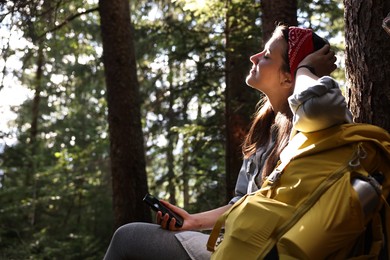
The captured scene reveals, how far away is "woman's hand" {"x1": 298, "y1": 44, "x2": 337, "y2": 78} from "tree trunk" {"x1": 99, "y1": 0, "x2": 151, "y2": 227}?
16.3 feet

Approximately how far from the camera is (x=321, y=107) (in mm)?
2025

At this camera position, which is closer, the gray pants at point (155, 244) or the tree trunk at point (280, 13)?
the gray pants at point (155, 244)

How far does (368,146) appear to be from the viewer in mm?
2006

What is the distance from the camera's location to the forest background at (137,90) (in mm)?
3074

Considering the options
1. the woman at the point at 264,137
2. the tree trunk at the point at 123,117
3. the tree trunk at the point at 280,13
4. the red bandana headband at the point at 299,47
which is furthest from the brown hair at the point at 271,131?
the tree trunk at the point at 123,117

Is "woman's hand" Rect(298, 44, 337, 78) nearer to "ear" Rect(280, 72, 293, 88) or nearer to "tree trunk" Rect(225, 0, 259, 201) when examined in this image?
"ear" Rect(280, 72, 293, 88)

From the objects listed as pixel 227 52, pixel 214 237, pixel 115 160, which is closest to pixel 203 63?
pixel 227 52

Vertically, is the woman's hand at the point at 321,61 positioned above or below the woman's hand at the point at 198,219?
above

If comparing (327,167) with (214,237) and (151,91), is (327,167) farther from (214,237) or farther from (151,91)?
(151,91)

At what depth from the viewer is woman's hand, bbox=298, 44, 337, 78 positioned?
253 centimetres

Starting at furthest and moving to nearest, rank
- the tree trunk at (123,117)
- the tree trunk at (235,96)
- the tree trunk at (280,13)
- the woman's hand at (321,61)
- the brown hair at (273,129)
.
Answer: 1. the tree trunk at (235,96)
2. the tree trunk at (123,117)
3. the tree trunk at (280,13)
4. the brown hair at (273,129)
5. the woman's hand at (321,61)

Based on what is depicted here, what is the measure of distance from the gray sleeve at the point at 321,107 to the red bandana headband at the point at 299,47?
51 centimetres

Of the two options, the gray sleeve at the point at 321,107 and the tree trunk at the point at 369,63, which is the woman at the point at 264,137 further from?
the tree trunk at the point at 369,63

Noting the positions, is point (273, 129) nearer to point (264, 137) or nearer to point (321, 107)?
point (264, 137)
